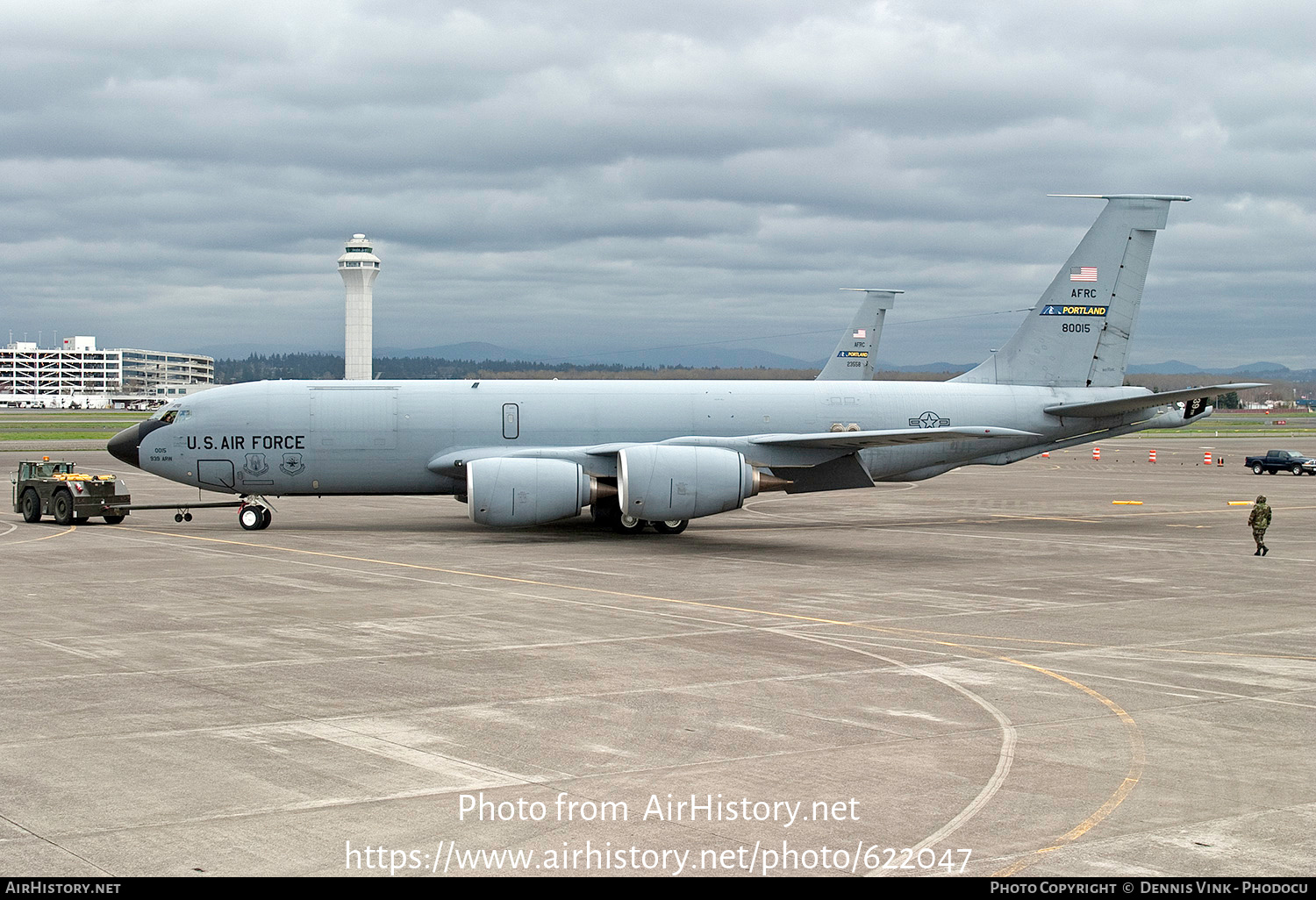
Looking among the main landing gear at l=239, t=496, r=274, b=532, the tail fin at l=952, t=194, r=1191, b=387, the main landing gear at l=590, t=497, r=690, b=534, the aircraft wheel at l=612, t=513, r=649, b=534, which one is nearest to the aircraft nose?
the main landing gear at l=239, t=496, r=274, b=532

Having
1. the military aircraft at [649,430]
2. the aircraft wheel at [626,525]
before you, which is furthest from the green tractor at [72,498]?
the aircraft wheel at [626,525]

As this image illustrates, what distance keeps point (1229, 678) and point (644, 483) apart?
1815cm

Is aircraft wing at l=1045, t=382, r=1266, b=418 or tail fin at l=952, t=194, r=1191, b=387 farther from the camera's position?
tail fin at l=952, t=194, r=1191, b=387

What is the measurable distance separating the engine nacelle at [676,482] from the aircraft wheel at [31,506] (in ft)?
59.9

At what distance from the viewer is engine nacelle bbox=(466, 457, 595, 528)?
1270 inches

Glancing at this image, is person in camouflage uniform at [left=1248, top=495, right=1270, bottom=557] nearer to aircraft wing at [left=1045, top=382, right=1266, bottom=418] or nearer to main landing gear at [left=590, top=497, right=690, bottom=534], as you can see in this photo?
aircraft wing at [left=1045, top=382, right=1266, bottom=418]

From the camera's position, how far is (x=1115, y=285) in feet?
129

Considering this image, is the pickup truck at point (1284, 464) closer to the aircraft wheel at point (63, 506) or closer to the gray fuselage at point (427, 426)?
the gray fuselage at point (427, 426)

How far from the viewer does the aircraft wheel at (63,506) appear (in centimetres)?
3719

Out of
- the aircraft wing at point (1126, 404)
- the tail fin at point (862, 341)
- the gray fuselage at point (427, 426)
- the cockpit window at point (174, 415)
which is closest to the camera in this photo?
the aircraft wing at point (1126, 404)

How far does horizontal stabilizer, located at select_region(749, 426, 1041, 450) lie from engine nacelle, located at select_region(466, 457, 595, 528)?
222 inches

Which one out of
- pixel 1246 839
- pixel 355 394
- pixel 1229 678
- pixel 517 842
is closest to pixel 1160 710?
pixel 1229 678

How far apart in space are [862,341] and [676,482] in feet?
112

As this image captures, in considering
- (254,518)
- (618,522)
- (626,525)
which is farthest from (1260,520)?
(254,518)
